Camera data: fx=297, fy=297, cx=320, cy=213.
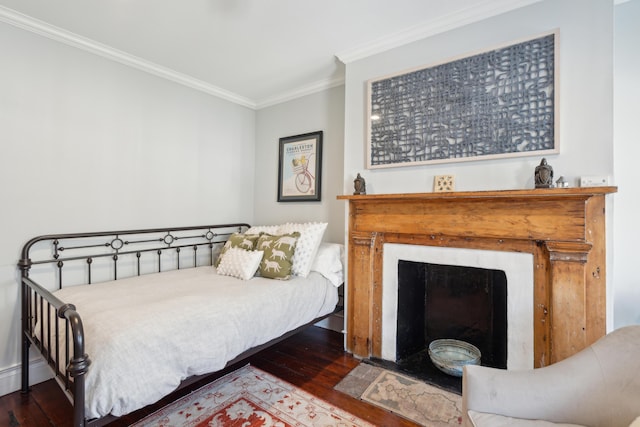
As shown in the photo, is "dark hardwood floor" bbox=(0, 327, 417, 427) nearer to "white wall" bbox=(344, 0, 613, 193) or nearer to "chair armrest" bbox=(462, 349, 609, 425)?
"chair armrest" bbox=(462, 349, 609, 425)

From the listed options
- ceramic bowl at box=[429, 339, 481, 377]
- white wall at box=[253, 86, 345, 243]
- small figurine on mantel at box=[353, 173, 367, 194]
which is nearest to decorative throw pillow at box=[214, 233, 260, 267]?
white wall at box=[253, 86, 345, 243]

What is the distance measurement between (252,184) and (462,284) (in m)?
2.51

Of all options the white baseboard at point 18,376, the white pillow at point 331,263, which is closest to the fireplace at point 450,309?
the white pillow at point 331,263

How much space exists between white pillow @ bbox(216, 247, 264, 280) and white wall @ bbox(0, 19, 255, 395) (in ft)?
2.56

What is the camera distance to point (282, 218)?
11.0 ft

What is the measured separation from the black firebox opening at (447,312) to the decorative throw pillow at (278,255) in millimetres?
867

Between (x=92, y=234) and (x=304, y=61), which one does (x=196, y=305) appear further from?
(x=304, y=61)

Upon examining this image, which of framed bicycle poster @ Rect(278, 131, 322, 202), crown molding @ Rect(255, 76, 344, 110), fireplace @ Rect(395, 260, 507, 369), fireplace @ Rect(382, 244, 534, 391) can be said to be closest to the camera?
fireplace @ Rect(382, 244, 534, 391)

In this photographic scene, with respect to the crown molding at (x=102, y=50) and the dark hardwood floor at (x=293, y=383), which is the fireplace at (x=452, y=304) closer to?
the dark hardwood floor at (x=293, y=383)

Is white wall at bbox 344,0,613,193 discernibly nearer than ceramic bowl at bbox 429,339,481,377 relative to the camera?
Yes

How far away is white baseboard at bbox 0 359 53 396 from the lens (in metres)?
1.92

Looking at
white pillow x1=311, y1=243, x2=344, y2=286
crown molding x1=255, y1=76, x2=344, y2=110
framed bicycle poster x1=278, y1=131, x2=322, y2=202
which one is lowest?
white pillow x1=311, y1=243, x2=344, y2=286

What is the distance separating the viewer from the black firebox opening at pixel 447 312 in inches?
84.1

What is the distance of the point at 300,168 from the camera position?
3225 millimetres
